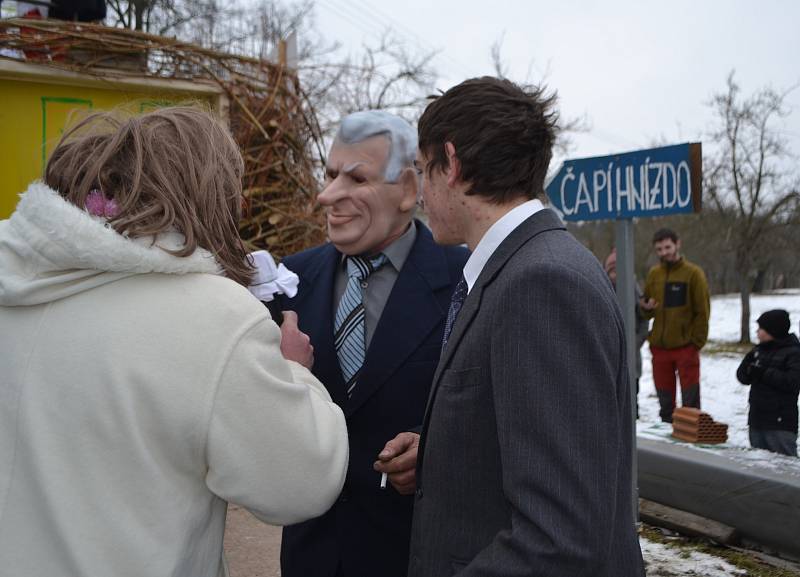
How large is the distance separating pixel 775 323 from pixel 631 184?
7.97ft

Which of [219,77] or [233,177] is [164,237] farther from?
[219,77]

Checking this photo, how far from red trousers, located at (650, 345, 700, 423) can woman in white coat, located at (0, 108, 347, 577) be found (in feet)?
21.2

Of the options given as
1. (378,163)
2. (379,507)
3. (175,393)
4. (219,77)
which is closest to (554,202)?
(219,77)

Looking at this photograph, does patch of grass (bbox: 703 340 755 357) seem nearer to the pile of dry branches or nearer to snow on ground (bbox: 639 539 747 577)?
snow on ground (bbox: 639 539 747 577)

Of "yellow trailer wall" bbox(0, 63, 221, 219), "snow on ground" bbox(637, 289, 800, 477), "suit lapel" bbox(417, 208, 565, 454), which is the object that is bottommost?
"snow on ground" bbox(637, 289, 800, 477)

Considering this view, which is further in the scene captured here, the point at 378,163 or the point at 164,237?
the point at 378,163

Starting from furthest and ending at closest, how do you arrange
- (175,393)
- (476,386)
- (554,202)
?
(554,202) < (476,386) < (175,393)

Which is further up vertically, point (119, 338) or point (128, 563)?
point (119, 338)

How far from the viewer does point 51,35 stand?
3562 mm

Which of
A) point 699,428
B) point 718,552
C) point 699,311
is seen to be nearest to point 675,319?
point 699,311

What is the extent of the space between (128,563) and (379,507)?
936mm

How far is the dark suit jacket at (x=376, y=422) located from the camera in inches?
79.0

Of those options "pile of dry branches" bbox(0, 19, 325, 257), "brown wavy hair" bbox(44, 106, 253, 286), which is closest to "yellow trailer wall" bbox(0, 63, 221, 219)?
"pile of dry branches" bbox(0, 19, 325, 257)

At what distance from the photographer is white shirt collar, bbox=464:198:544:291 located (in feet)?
4.81
